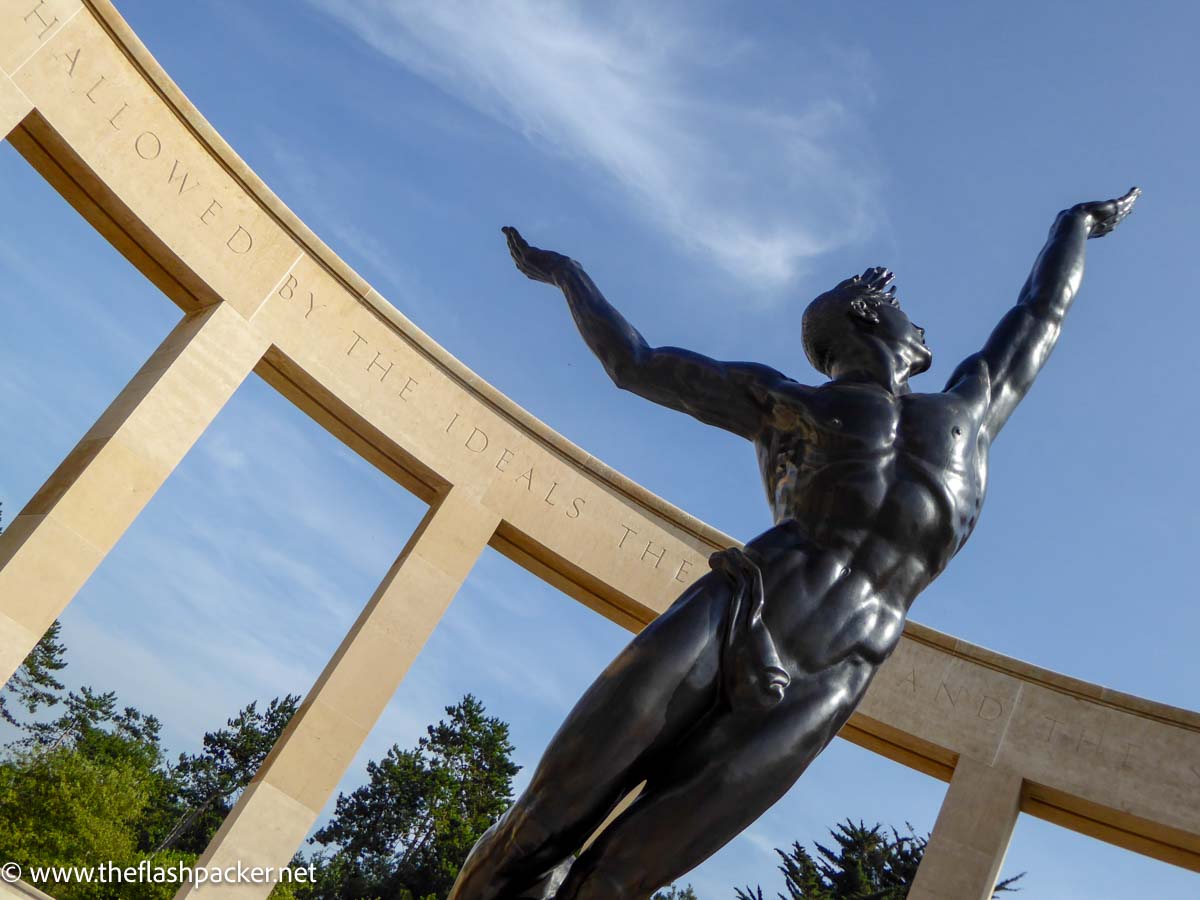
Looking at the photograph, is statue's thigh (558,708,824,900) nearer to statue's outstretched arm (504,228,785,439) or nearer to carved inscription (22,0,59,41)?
statue's outstretched arm (504,228,785,439)

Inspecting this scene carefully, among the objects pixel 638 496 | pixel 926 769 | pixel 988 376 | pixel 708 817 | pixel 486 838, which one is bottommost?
pixel 486 838

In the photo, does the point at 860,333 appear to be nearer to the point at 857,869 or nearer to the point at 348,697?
the point at 348,697

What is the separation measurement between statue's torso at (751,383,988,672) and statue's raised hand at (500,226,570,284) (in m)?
1.45

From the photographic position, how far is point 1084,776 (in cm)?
1881

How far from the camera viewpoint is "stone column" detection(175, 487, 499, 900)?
53.4 ft

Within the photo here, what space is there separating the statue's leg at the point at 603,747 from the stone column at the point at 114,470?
13139 millimetres

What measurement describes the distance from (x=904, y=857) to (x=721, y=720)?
161ft

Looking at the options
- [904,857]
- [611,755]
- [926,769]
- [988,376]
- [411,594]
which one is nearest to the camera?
Result: [611,755]

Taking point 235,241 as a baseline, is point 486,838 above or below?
below

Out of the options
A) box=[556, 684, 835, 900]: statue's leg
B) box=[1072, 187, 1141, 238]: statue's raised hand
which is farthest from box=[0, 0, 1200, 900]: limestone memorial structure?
box=[556, 684, 835, 900]: statue's leg

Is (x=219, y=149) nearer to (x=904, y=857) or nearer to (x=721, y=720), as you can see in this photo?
(x=721, y=720)

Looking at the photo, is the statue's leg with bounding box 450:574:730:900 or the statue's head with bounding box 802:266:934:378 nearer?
the statue's leg with bounding box 450:574:730:900

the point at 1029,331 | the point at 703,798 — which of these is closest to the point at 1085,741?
the point at 1029,331

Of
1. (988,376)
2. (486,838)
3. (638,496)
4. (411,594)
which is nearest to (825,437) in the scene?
(988,376)
